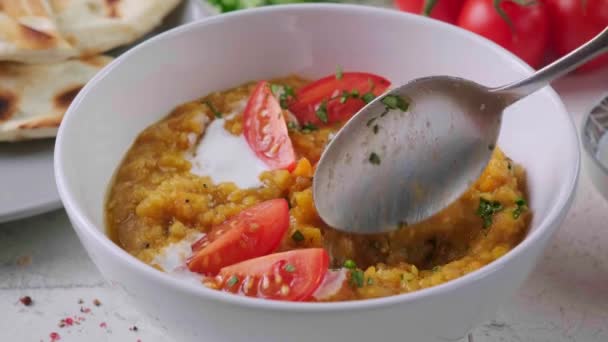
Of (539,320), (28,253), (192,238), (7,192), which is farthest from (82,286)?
(539,320)

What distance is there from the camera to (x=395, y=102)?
8.15 ft

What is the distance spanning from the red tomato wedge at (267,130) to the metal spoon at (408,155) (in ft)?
0.82

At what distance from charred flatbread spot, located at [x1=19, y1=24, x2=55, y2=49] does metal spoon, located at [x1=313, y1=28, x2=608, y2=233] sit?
1732 millimetres

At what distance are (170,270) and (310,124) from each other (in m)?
0.90

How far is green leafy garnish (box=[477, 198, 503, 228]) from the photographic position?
2404 mm

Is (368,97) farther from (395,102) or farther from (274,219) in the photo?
(274,219)

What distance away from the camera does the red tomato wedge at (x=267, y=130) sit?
2.70 m

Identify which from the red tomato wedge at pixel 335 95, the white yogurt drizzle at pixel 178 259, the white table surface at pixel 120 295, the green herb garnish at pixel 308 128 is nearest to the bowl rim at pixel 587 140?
the white table surface at pixel 120 295

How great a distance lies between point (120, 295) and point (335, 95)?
1.07 meters

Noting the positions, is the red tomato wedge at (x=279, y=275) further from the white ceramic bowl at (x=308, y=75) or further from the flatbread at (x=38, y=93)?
the flatbread at (x=38, y=93)

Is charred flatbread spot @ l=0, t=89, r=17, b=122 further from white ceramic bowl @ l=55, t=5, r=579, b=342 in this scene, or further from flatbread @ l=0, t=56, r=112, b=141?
white ceramic bowl @ l=55, t=5, r=579, b=342

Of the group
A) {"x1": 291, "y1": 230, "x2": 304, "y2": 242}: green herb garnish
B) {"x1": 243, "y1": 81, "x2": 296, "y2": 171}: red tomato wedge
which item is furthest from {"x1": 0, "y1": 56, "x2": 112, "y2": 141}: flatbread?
{"x1": 291, "y1": 230, "x2": 304, "y2": 242}: green herb garnish

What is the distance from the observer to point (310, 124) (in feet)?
9.62

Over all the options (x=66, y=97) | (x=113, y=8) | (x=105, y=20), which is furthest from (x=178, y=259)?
(x=113, y=8)
